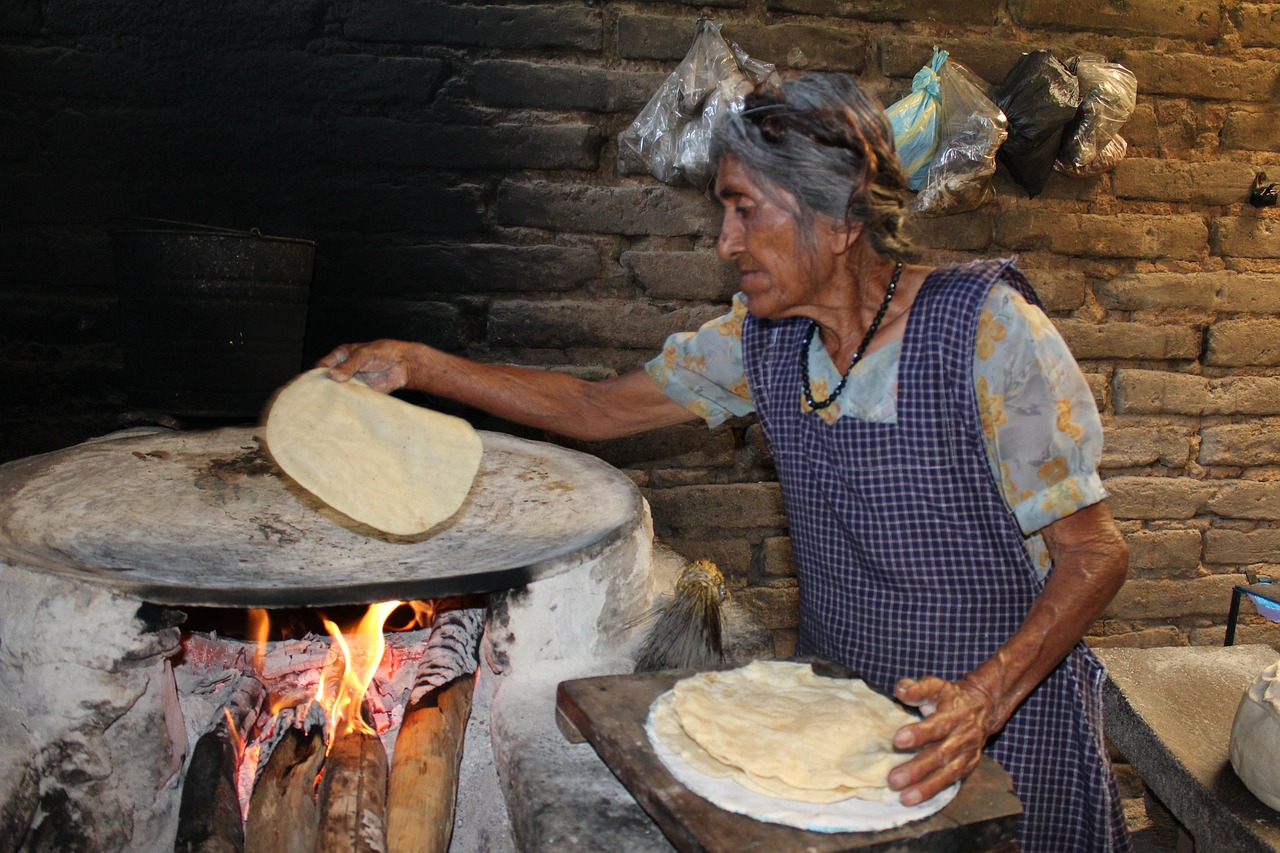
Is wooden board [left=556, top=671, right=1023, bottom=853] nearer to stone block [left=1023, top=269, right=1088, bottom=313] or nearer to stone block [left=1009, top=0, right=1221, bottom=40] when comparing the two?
stone block [left=1023, top=269, right=1088, bottom=313]

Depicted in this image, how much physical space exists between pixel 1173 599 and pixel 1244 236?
54.3 inches

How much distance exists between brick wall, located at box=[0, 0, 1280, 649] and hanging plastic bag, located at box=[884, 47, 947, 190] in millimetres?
157

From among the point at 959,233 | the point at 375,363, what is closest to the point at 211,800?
the point at 375,363

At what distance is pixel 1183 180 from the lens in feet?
11.6

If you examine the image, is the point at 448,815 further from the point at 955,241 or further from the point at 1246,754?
the point at 955,241

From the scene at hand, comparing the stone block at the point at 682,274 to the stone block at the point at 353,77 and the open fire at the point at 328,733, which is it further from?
the open fire at the point at 328,733

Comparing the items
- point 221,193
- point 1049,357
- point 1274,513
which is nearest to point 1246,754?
point 1049,357

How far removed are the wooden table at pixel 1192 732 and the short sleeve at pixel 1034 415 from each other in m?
0.97

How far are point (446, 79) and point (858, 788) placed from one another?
8.01 feet

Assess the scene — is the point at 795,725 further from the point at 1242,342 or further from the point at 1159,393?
the point at 1242,342

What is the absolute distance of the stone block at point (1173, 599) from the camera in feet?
12.3

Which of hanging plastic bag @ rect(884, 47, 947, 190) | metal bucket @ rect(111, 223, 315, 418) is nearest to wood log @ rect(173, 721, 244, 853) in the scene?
metal bucket @ rect(111, 223, 315, 418)

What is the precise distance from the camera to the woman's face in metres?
1.54

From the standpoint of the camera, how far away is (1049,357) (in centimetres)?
145
